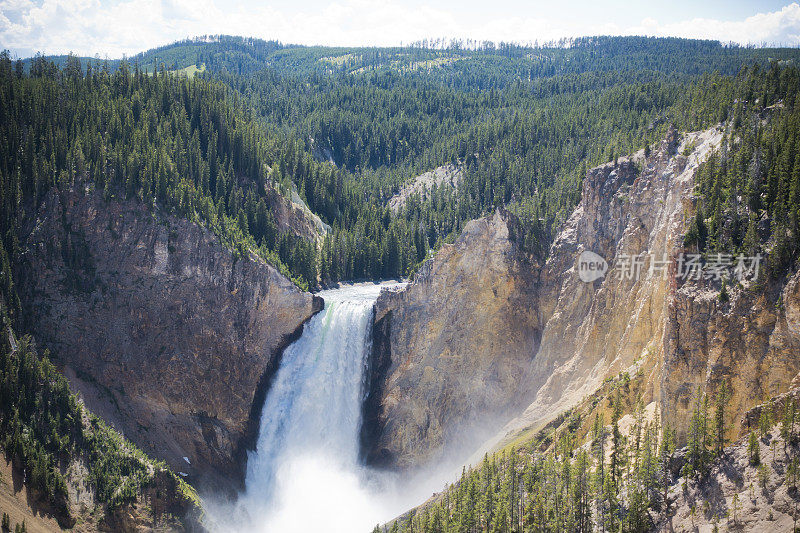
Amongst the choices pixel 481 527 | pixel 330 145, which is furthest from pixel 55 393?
pixel 330 145

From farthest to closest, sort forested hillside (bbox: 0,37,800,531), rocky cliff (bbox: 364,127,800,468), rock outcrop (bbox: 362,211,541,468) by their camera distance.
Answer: rock outcrop (bbox: 362,211,541,468) → forested hillside (bbox: 0,37,800,531) → rocky cliff (bbox: 364,127,800,468)

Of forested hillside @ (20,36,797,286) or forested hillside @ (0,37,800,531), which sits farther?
forested hillside @ (20,36,797,286)

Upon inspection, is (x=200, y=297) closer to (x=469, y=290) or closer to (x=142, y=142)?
(x=142, y=142)

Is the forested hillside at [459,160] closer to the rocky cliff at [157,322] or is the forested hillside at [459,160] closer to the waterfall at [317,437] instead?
the waterfall at [317,437]

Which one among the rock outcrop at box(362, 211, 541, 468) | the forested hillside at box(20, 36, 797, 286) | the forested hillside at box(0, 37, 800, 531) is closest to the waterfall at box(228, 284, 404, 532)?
the rock outcrop at box(362, 211, 541, 468)

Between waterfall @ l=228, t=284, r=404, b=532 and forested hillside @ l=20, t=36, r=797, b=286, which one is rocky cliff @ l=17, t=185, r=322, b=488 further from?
forested hillside @ l=20, t=36, r=797, b=286

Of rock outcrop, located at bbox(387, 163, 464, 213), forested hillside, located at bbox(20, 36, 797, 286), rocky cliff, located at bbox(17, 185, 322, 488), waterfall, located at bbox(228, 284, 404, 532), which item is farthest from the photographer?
rock outcrop, located at bbox(387, 163, 464, 213)

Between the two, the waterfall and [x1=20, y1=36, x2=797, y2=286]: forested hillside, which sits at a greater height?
[x1=20, y1=36, x2=797, y2=286]: forested hillside
